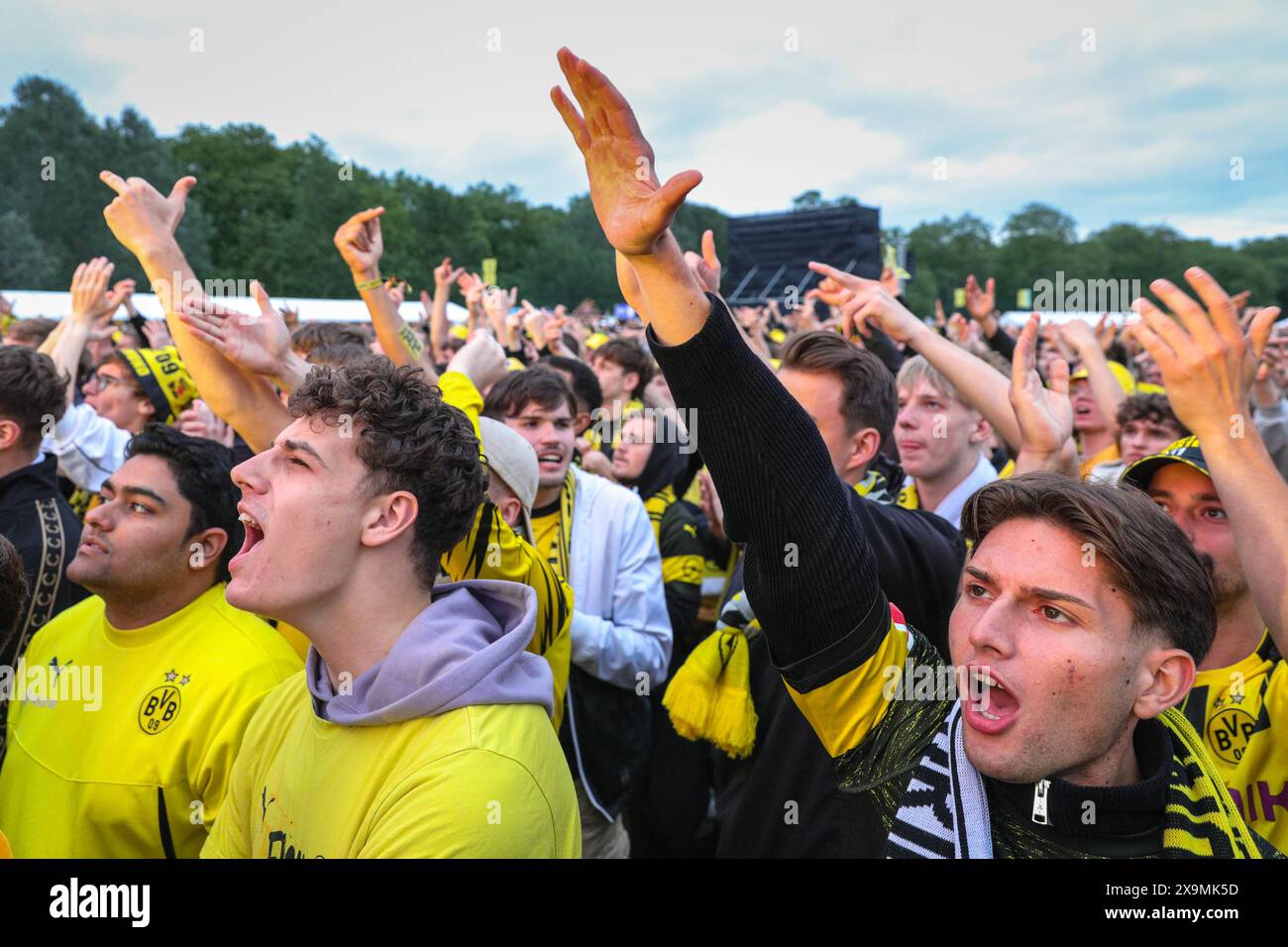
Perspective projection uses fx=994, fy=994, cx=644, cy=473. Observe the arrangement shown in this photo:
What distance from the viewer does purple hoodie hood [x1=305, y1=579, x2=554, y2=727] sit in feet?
6.23

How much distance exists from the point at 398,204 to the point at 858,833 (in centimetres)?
4728

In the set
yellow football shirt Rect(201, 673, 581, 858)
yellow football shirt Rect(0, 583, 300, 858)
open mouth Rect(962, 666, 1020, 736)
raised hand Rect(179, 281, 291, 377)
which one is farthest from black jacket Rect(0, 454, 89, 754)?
open mouth Rect(962, 666, 1020, 736)

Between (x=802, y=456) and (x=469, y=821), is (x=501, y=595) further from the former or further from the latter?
(x=802, y=456)

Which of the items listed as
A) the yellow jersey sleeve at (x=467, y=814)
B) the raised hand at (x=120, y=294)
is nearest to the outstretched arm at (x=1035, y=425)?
Answer: the yellow jersey sleeve at (x=467, y=814)

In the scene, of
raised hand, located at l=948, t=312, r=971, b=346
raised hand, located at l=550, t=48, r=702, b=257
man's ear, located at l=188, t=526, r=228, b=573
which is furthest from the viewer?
raised hand, located at l=948, t=312, r=971, b=346

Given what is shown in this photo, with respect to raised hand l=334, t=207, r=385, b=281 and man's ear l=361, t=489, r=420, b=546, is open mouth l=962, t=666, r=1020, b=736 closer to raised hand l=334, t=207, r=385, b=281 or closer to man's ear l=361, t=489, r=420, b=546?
man's ear l=361, t=489, r=420, b=546

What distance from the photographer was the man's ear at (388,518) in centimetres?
212

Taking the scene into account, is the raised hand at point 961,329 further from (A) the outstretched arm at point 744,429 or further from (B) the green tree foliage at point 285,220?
(B) the green tree foliage at point 285,220

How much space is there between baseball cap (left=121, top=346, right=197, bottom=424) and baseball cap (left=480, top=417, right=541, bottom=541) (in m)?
2.75

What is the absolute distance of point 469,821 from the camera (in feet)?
5.65

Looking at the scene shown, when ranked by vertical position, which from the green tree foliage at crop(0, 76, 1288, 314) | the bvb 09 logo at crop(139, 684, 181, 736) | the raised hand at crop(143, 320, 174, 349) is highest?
the green tree foliage at crop(0, 76, 1288, 314)

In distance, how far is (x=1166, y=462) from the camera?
8.79 ft

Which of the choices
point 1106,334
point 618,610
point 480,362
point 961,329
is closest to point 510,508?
point 480,362

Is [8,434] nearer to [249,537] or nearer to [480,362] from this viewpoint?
[480,362]
